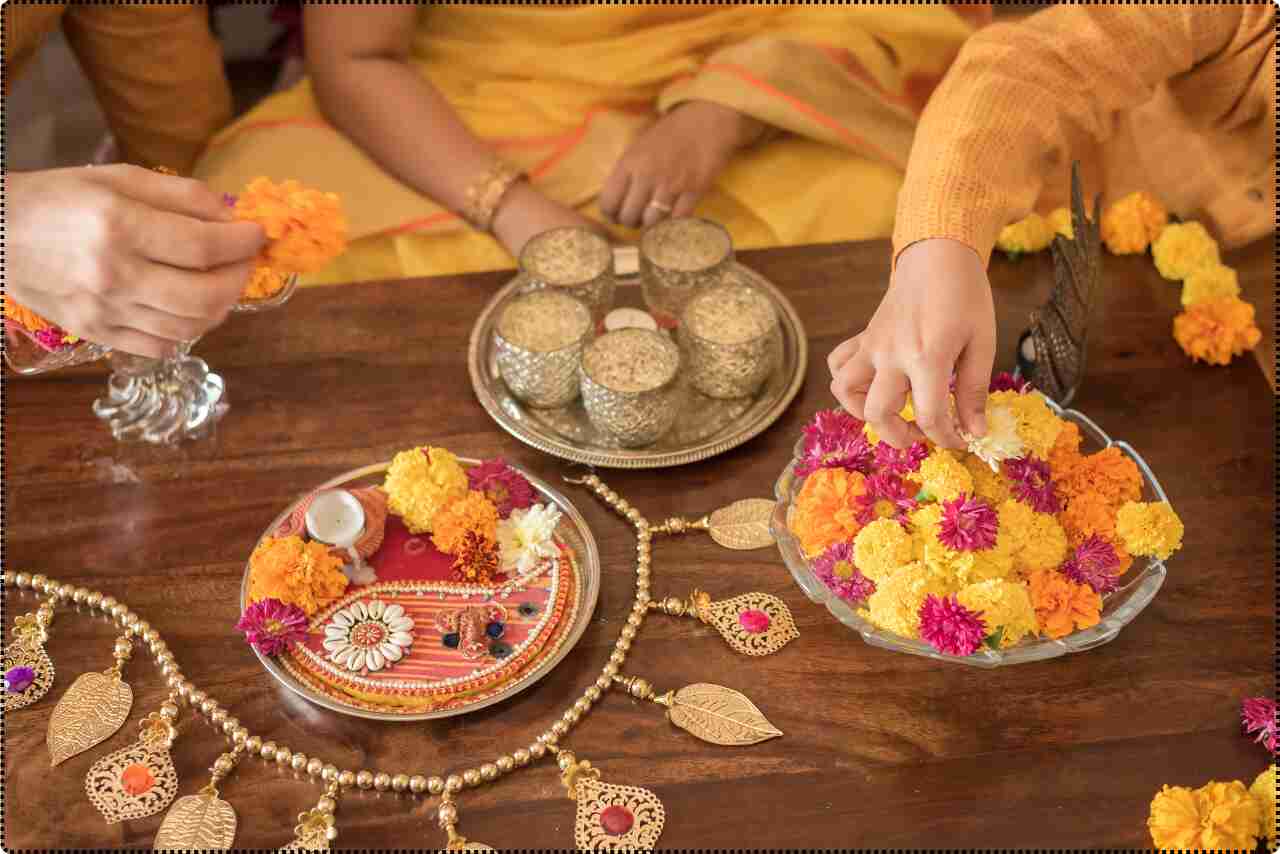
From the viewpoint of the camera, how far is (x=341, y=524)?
3.32 ft

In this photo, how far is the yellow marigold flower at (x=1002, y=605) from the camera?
0.88 m

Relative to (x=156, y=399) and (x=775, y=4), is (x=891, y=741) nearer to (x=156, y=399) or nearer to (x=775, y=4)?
(x=156, y=399)

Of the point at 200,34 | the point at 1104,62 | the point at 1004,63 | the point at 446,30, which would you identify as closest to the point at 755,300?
the point at 1004,63

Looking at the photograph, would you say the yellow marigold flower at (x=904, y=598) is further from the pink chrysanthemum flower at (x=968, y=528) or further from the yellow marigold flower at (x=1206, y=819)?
the yellow marigold flower at (x=1206, y=819)

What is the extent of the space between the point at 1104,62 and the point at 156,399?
1061mm

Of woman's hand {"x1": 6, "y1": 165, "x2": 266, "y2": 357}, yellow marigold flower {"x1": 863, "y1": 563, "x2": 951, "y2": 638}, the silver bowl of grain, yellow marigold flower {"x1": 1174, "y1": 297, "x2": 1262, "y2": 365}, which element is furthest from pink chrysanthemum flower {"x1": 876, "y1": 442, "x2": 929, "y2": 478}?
woman's hand {"x1": 6, "y1": 165, "x2": 266, "y2": 357}

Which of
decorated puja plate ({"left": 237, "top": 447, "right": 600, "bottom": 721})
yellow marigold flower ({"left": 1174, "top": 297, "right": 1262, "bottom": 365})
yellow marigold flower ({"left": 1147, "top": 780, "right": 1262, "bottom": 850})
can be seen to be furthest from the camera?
yellow marigold flower ({"left": 1174, "top": 297, "right": 1262, "bottom": 365})

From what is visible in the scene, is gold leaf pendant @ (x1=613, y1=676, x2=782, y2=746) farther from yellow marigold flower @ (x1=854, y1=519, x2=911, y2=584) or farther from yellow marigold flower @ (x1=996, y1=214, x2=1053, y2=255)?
yellow marigold flower @ (x1=996, y1=214, x2=1053, y2=255)

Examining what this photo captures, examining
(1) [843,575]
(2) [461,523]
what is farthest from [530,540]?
(1) [843,575]

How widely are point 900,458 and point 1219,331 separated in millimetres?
457

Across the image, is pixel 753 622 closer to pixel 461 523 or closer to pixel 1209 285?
pixel 461 523

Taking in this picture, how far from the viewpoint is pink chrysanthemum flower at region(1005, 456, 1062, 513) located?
3.14ft

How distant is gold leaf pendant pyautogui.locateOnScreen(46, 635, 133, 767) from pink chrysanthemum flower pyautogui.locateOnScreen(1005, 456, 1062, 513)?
2.49 ft

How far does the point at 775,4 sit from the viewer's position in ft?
5.25
